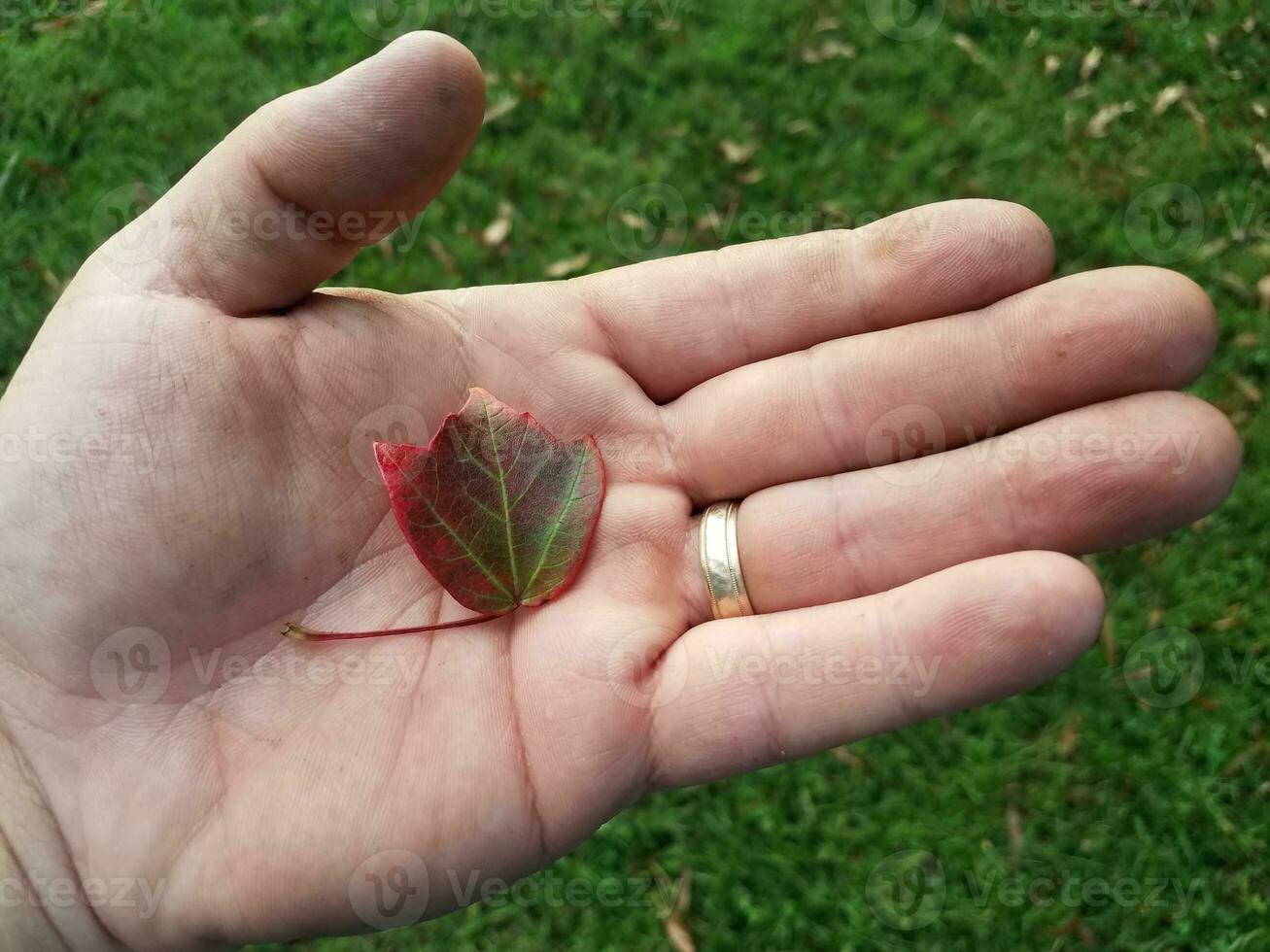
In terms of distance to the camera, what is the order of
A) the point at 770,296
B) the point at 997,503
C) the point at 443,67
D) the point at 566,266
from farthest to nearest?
the point at 566,266
the point at 770,296
the point at 997,503
the point at 443,67

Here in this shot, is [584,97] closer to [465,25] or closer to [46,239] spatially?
[465,25]

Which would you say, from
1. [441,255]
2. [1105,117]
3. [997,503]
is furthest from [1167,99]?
[441,255]

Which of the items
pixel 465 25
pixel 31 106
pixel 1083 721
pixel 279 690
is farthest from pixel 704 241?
pixel 31 106

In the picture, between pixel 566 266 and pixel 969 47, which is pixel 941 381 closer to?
pixel 566 266

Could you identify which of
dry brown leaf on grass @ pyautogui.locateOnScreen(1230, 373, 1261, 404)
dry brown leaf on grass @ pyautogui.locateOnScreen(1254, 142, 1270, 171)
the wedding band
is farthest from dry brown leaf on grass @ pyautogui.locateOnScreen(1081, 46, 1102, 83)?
the wedding band

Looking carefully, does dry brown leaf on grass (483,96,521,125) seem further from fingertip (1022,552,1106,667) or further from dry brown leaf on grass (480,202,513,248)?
fingertip (1022,552,1106,667)

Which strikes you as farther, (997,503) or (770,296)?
(770,296)
